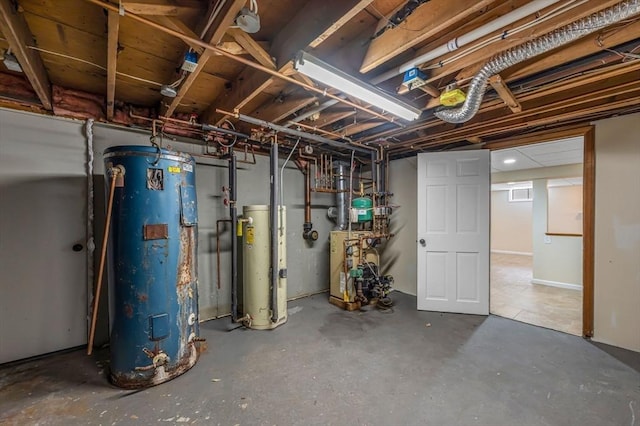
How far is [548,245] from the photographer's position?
16.8ft

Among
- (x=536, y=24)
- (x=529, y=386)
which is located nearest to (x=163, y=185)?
(x=536, y=24)

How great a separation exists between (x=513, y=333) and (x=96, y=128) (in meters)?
4.93

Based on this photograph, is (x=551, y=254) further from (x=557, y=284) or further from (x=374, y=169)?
(x=374, y=169)

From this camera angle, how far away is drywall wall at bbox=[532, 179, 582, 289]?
4793mm

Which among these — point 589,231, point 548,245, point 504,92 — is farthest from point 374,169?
point 548,245

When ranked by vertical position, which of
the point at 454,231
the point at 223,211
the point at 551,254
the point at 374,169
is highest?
the point at 374,169

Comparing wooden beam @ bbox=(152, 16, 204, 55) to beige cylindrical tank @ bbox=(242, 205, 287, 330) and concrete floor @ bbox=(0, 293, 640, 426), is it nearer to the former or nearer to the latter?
beige cylindrical tank @ bbox=(242, 205, 287, 330)

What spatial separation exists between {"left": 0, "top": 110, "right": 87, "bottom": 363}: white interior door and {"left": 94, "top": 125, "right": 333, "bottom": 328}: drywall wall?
217 mm

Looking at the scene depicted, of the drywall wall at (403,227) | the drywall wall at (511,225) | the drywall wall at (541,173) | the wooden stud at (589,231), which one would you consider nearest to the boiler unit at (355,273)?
the drywall wall at (403,227)

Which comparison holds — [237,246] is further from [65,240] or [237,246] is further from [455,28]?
[455,28]

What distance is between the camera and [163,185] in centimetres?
216

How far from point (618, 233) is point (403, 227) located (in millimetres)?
2411

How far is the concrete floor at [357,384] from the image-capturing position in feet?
5.85

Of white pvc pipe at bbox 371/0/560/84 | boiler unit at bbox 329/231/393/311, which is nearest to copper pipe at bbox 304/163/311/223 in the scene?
boiler unit at bbox 329/231/393/311
